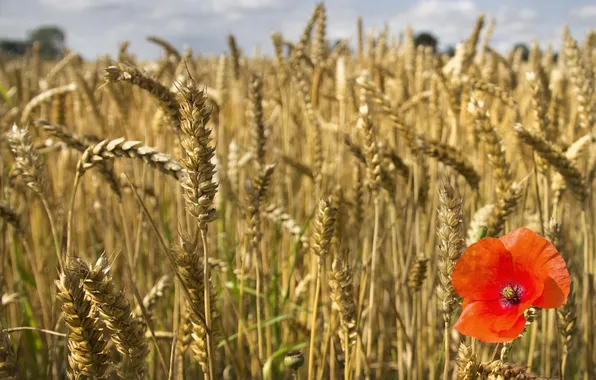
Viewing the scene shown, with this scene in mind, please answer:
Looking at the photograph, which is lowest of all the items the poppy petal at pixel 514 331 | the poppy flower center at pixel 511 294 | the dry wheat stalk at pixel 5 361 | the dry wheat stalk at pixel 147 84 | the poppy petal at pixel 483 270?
the dry wheat stalk at pixel 5 361

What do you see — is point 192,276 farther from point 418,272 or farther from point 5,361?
point 418,272

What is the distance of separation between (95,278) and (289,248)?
139 centimetres

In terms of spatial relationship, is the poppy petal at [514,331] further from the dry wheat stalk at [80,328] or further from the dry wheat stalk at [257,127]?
the dry wheat stalk at [257,127]

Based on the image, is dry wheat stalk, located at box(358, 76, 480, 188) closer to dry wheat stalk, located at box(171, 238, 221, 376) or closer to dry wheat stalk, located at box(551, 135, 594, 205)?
dry wheat stalk, located at box(551, 135, 594, 205)

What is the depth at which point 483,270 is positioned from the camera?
0.78 m

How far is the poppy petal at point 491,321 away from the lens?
0.72 metres

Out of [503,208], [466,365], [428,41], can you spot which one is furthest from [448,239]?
A: [428,41]

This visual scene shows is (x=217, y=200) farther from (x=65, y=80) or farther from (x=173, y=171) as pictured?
(x=65, y=80)

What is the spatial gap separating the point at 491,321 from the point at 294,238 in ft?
3.34

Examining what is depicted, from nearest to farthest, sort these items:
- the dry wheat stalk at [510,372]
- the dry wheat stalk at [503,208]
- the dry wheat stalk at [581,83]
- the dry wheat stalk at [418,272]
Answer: the dry wheat stalk at [510,372]
the dry wheat stalk at [503,208]
the dry wheat stalk at [418,272]
the dry wheat stalk at [581,83]

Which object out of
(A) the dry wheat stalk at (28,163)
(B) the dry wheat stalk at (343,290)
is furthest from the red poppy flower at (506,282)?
(A) the dry wheat stalk at (28,163)

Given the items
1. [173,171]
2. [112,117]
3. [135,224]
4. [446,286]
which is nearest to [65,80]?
[112,117]

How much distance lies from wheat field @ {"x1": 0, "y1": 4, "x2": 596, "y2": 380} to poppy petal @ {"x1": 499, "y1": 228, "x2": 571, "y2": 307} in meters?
0.08

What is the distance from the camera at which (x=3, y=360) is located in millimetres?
747
